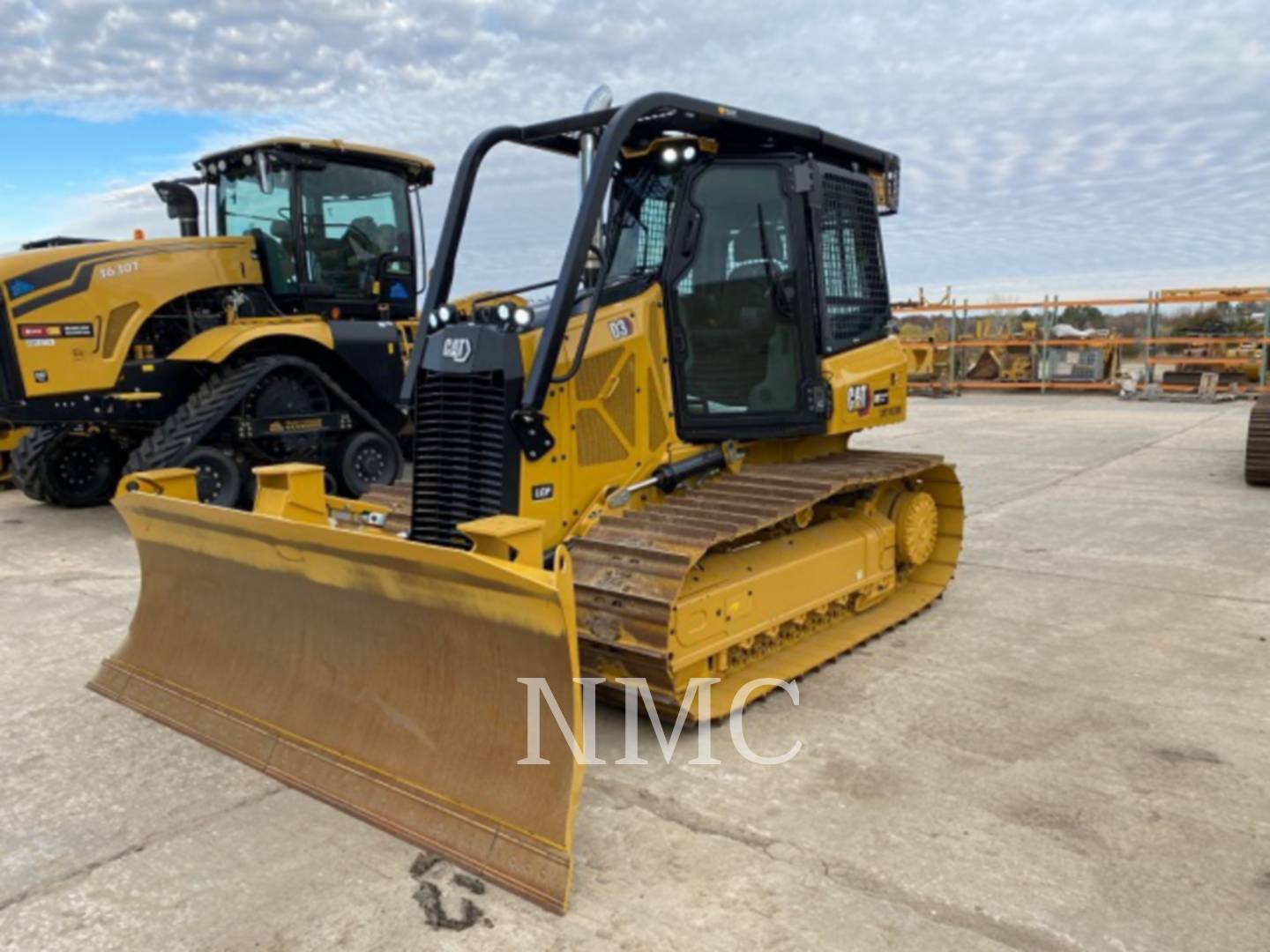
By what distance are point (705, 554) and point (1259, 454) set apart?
7.73 m

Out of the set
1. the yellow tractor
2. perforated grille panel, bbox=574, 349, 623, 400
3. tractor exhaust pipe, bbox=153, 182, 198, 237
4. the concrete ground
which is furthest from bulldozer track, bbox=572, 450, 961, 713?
tractor exhaust pipe, bbox=153, 182, 198, 237

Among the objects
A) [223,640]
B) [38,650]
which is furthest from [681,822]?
[38,650]

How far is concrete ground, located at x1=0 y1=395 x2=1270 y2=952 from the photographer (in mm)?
2631

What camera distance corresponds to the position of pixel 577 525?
14.0ft

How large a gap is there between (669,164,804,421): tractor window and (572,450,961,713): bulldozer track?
0.43 metres

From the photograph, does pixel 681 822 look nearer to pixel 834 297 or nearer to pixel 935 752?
pixel 935 752

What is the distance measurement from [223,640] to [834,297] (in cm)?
348

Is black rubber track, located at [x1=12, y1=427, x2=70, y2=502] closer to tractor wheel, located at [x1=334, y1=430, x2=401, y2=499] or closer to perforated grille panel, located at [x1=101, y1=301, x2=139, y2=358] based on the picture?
perforated grille panel, located at [x1=101, y1=301, x2=139, y2=358]

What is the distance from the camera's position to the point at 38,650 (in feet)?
16.7

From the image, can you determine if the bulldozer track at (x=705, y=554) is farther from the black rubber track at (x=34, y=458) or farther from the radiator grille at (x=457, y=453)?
the black rubber track at (x=34, y=458)

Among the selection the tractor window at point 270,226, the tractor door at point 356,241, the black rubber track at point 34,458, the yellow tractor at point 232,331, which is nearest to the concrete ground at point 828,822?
the yellow tractor at point 232,331

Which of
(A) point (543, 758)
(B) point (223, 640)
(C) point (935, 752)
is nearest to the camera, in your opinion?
(A) point (543, 758)

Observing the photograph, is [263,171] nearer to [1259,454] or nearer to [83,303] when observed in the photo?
[83,303]

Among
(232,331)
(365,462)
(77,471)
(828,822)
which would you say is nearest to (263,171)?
(232,331)
